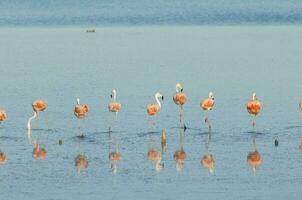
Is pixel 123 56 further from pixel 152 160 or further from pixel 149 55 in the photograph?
pixel 152 160

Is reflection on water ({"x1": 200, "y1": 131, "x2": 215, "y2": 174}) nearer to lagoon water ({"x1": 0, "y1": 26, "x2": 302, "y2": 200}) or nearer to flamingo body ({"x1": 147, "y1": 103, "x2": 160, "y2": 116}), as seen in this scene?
lagoon water ({"x1": 0, "y1": 26, "x2": 302, "y2": 200})

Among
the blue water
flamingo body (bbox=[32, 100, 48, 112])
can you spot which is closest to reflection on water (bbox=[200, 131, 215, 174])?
flamingo body (bbox=[32, 100, 48, 112])

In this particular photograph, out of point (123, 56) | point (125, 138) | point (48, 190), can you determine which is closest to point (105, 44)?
point (123, 56)

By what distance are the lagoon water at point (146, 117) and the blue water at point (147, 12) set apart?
59.1ft

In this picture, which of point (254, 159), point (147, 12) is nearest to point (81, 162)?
point (254, 159)

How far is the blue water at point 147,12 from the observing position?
6794 centimetres

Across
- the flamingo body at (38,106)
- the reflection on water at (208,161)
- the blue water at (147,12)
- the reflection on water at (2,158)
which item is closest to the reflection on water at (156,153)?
the reflection on water at (208,161)

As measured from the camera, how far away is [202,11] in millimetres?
75062

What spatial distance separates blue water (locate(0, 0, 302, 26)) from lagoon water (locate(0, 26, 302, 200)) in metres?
18.0

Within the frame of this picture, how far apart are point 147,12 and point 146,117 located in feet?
169

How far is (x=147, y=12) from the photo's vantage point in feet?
253

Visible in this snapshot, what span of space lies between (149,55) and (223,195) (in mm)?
25179

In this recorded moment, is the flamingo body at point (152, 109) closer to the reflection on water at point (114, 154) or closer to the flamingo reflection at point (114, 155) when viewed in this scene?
the reflection on water at point (114, 154)

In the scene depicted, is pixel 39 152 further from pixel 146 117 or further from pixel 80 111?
pixel 146 117
